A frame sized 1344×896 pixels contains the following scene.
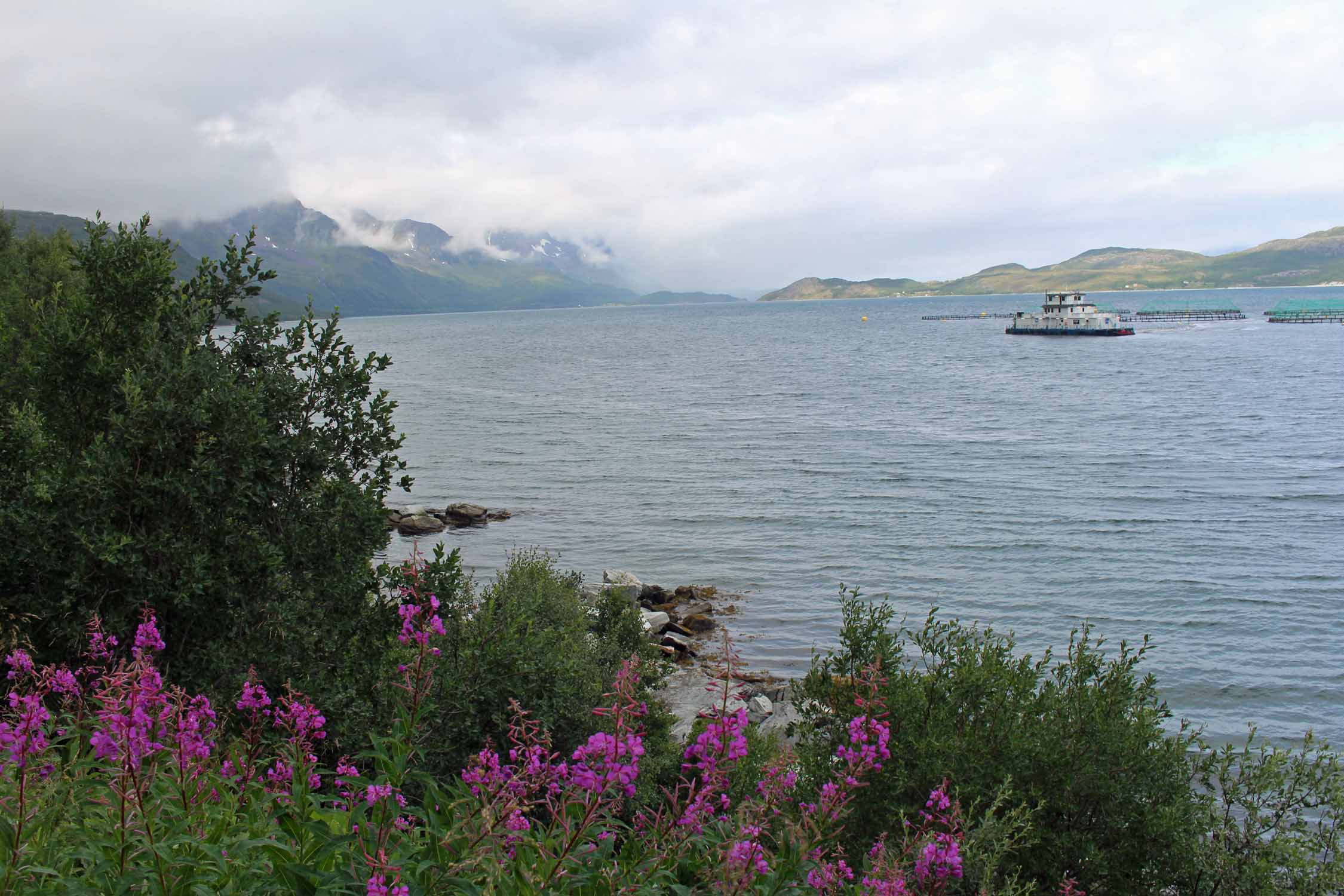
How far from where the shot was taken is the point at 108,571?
970 cm

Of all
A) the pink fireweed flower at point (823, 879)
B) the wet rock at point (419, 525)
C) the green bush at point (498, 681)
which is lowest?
the wet rock at point (419, 525)

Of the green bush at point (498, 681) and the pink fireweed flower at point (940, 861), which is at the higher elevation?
the pink fireweed flower at point (940, 861)

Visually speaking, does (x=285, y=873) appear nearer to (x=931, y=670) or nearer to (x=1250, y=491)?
(x=931, y=670)

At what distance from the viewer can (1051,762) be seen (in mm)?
10352

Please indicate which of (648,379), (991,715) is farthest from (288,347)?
(648,379)

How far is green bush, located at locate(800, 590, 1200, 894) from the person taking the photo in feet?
32.0

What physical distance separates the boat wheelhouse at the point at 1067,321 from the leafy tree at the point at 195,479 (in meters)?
160

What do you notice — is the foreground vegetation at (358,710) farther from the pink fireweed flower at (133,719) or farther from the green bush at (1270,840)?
the pink fireweed flower at (133,719)

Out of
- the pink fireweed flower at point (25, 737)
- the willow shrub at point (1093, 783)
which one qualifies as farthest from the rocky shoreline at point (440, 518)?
the pink fireweed flower at point (25, 737)

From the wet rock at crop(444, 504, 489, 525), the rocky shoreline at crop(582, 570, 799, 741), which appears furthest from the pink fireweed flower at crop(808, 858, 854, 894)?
the wet rock at crop(444, 504, 489, 525)

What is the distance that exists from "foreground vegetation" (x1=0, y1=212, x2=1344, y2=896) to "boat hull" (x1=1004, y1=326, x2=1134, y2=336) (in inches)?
6202

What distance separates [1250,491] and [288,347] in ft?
150

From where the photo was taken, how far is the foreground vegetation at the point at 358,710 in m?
4.89

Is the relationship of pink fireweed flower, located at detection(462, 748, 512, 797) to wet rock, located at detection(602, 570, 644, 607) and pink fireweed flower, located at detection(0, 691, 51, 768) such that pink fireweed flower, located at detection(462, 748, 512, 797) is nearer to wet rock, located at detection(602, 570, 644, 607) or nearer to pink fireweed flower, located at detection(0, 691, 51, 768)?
pink fireweed flower, located at detection(0, 691, 51, 768)
